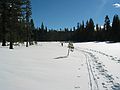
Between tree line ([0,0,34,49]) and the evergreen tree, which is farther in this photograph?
the evergreen tree

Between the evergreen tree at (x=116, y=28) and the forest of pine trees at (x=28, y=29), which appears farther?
the evergreen tree at (x=116, y=28)

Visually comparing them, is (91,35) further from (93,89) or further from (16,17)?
(93,89)

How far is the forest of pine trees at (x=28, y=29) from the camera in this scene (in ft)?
102

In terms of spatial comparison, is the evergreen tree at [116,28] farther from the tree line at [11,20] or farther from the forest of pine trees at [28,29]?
the tree line at [11,20]

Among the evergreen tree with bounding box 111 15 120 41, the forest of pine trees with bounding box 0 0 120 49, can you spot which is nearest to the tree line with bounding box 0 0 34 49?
the forest of pine trees with bounding box 0 0 120 49

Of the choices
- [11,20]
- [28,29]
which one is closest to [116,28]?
[28,29]

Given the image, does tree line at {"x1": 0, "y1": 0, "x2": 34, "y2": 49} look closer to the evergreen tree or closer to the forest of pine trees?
the forest of pine trees

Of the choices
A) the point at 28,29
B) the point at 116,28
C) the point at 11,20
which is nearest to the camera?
the point at 11,20

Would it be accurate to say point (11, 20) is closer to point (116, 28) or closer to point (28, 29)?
point (28, 29)

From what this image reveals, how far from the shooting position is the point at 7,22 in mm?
32000

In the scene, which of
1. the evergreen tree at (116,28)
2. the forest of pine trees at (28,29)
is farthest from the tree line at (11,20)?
the evergreen tree at (116,28)

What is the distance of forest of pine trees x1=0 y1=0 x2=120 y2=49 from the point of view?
3105 centimetres

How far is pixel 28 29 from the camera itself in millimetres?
50531

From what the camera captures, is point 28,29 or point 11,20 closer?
point 11,20
